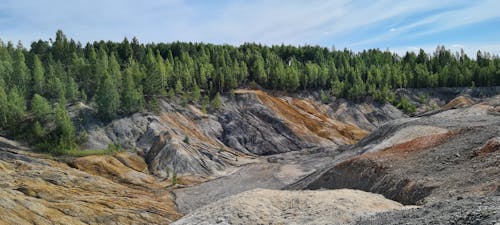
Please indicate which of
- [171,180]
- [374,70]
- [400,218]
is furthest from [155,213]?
[374,70]

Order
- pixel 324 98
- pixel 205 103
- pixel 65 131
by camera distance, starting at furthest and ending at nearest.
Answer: pixel 324 98, pixel 205 103, pixel 65 131

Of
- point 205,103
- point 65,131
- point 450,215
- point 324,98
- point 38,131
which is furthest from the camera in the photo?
point 324,98

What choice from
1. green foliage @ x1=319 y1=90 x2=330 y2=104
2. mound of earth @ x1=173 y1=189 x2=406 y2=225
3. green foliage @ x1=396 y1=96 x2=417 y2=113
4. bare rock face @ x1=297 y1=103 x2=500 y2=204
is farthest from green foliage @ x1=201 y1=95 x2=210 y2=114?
mound of earth @ x1=173 y1=189 x2=406 y2=225

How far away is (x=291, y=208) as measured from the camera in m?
28.0

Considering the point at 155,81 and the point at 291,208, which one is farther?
the point at 155,81

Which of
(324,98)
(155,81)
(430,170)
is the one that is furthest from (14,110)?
(324,98)

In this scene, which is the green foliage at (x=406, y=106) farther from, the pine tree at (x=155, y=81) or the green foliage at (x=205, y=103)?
the pine tree at (x=155, y=81)

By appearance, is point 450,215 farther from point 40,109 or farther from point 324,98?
point 324,98

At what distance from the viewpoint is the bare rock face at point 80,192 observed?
1652 inches

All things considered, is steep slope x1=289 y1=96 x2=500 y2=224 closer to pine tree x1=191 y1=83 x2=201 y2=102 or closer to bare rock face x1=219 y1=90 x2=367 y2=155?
bare rock face x1=219 y1=90 x2=367 y2=155

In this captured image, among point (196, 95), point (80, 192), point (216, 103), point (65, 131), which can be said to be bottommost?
point (80, 192)

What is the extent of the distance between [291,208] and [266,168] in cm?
5106

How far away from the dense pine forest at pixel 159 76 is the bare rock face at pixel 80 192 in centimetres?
905

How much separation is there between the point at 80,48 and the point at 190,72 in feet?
151
